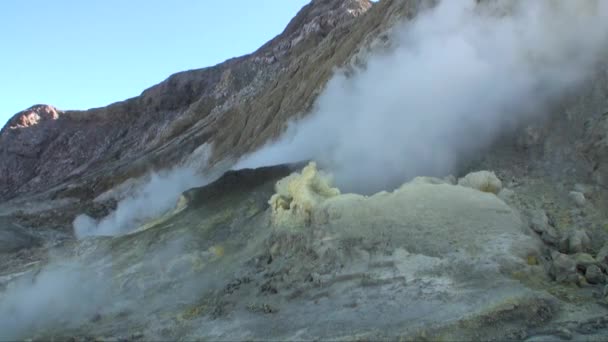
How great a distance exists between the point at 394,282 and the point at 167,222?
4135 millimetres

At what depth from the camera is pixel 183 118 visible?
25172 millimetres

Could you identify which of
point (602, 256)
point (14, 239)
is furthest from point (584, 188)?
point (14, 239)

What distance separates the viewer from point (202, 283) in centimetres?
586

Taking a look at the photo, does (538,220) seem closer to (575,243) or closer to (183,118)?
(575,243)

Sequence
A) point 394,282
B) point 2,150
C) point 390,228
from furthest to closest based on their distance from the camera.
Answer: point 2,150, point 390,228, point 394,282

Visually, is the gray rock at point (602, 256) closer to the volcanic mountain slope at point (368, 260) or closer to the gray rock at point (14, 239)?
the volcanic mountain slope at point (368, 260)

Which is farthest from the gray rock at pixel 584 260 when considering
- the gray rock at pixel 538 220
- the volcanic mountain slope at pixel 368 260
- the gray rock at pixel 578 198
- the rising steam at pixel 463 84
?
the rising steam at pixel 463 84

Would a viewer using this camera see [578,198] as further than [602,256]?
Yes

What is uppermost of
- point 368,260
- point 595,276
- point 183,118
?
point 183,118

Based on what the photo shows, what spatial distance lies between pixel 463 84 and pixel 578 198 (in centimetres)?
245

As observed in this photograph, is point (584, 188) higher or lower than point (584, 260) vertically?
higher

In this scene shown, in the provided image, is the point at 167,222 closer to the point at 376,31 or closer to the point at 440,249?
the point at 440,249

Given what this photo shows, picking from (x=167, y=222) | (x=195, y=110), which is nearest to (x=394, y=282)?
Result: (x=167, y=222)

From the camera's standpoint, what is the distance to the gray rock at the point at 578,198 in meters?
5.85
